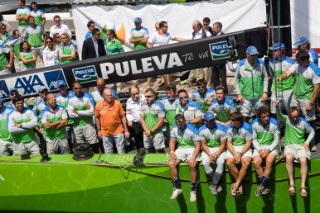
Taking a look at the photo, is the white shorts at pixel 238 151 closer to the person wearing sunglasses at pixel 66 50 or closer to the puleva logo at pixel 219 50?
the puleva logo at pixel 219 50

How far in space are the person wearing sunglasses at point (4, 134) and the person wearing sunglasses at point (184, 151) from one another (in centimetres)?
287

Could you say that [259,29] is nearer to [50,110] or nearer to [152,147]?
[152,147]

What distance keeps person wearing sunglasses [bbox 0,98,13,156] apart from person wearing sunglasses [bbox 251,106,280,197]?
405 centimetres

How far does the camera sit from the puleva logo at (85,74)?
29.2 feet

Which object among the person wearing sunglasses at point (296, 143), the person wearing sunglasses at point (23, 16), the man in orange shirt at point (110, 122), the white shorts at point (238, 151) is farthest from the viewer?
the person wearing sunglasses at point (23, 16)

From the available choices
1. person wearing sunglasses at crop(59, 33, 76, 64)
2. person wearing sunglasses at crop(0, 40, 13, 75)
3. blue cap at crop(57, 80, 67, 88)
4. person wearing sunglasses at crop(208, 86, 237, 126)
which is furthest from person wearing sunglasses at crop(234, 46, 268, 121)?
person wearing sunglasses at crop(0, 40, 13, 75)

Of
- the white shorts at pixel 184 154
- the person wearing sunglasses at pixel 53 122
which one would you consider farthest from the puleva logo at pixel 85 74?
the white shorts at pixel 184 154

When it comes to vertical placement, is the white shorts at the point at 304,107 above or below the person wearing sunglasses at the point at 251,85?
below

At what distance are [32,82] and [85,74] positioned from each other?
881 mm

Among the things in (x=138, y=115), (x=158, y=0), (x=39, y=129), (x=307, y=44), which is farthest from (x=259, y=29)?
(x=158, y=0)

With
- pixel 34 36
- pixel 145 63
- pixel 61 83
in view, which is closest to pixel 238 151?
pixel 145 63

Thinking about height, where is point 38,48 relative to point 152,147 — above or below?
above

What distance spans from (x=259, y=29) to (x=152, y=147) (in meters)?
2.71

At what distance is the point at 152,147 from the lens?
9.47 m
